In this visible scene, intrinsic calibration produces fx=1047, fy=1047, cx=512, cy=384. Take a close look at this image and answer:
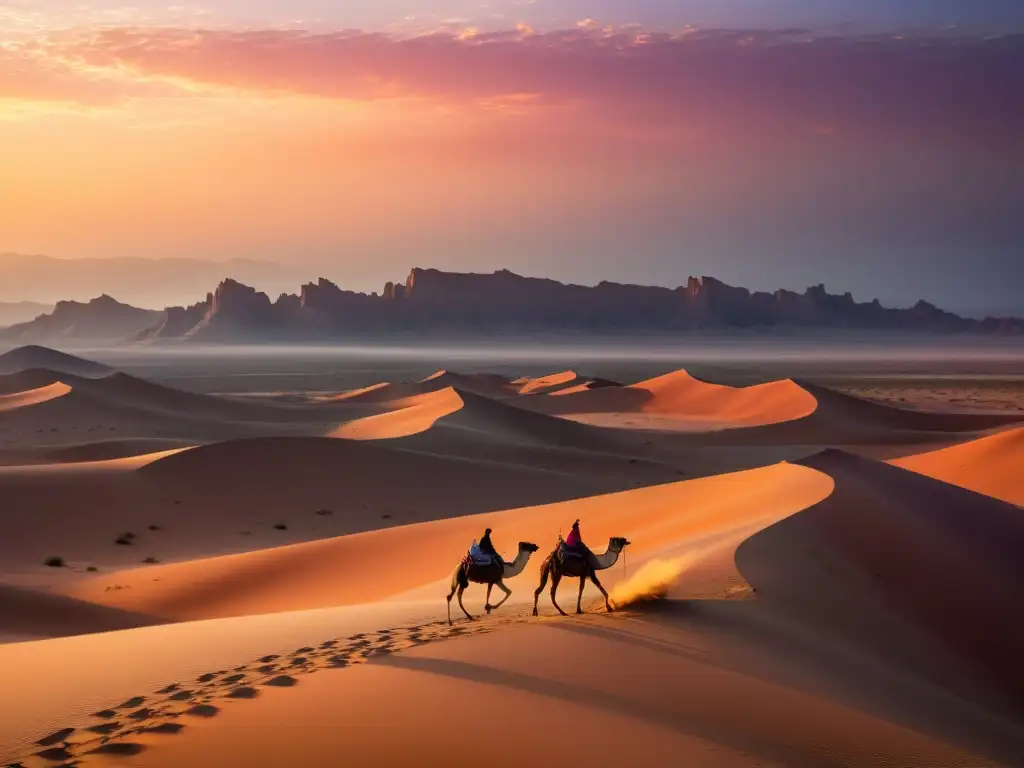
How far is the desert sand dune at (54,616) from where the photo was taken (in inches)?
643

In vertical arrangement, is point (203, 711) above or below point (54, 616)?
above

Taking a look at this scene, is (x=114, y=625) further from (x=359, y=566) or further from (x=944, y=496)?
(x=944, y=496)

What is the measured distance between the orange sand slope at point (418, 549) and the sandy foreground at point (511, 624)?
0.08 metres

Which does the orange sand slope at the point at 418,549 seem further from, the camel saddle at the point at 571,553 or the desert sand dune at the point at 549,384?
the desert sand dune at the point at 549,384

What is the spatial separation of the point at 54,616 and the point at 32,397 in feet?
188

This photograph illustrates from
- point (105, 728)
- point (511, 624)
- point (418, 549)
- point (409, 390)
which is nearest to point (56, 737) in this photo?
point (105, 728)

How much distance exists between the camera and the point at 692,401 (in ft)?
272

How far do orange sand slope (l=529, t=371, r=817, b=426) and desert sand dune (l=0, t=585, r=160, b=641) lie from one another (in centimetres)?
→ 5437

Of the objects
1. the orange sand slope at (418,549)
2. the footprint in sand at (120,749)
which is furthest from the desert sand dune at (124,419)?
the footprint in sand at (120,749)

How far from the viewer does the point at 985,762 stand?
297 inches

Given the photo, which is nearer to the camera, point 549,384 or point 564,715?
point 564,715

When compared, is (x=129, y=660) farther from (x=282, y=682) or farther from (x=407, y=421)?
(x=407, y=421)

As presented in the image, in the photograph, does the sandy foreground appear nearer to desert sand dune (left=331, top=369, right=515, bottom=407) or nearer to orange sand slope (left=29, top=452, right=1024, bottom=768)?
orange sand slope (left=29, top=452, right=1024, bottom=768)

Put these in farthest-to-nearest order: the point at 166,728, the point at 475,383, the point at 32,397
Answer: the point at 475,383 → the point at 32,397 → the point at 166,728
